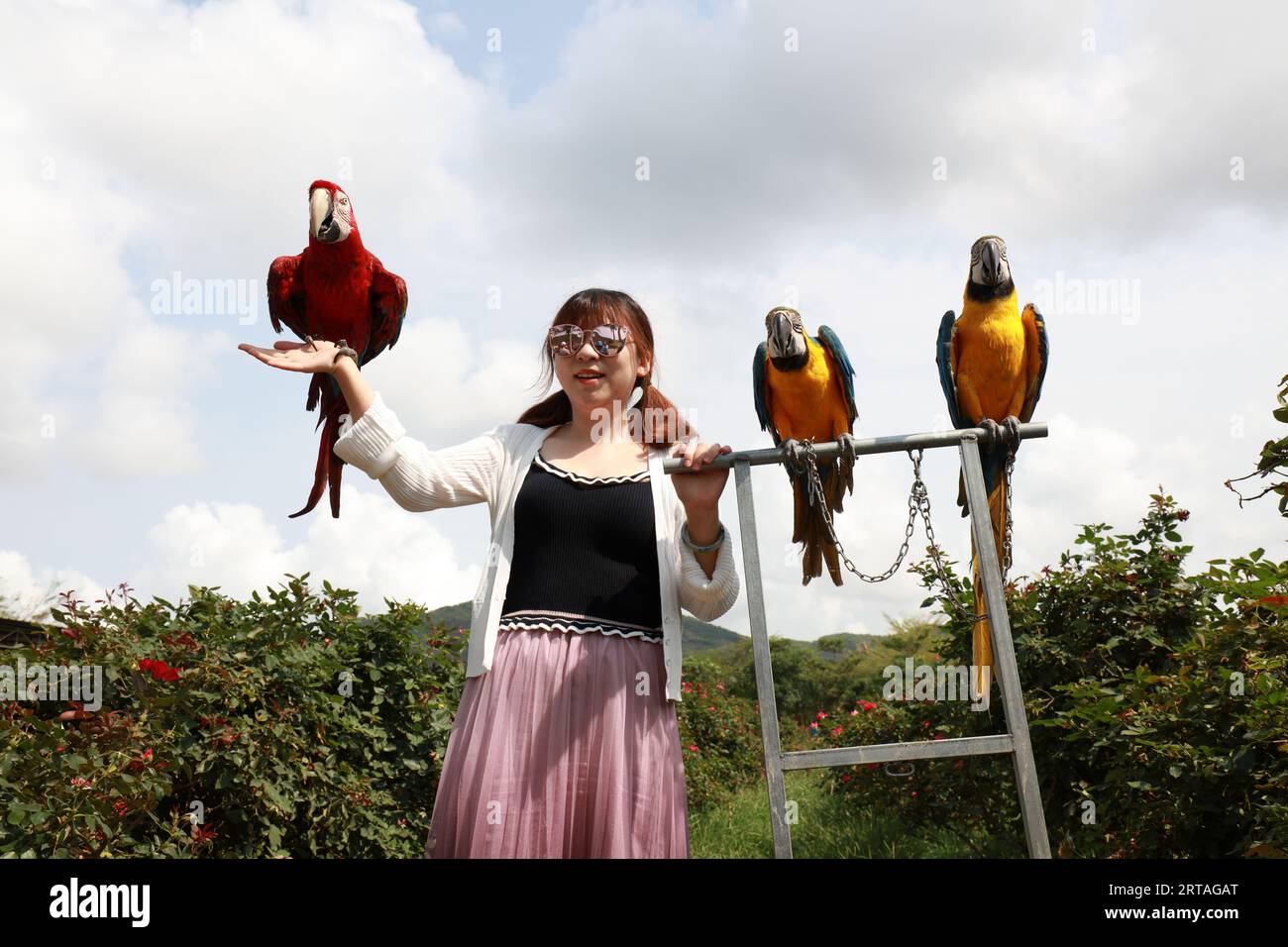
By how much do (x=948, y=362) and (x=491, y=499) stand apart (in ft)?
5.66

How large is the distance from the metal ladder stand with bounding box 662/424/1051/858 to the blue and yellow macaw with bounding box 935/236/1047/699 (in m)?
0.73

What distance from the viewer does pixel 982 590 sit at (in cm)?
241

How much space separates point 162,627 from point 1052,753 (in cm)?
334

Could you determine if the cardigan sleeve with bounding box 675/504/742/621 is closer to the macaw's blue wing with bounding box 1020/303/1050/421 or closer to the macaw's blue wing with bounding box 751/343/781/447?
the macaw's blue wing with bounding box 751/343/781/447

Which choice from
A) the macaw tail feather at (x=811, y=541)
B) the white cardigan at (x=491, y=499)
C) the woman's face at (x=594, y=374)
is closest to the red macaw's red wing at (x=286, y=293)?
the white cardigan at (x=491, y=499)

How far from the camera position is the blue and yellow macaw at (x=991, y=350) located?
9.77 ft

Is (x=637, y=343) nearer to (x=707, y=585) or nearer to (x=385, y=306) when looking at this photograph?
(x=707, y=585)

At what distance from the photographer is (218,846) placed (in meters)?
2.99

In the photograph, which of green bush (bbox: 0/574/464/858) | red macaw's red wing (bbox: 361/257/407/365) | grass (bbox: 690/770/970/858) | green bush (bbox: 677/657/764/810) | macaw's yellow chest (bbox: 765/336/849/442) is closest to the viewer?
green bush (bbox: 0/574/464/858)

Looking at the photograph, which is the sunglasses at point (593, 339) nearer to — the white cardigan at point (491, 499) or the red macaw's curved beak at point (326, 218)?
the white cardigan at point (491, 499)

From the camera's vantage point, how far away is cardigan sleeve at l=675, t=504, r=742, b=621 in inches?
77.4

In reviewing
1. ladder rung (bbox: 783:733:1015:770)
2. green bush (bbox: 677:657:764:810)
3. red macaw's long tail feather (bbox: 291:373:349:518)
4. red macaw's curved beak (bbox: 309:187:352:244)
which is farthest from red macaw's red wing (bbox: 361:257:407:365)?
green bush (bbox: 677:657:764:810)

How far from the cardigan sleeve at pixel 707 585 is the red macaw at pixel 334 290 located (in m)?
1.08

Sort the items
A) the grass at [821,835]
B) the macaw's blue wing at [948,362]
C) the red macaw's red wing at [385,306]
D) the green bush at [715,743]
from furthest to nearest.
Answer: the green bush at [715,743]
the grass at [821,835]
the macaw's blue wing at [948,362]
the red macaw's red wing at [385,306]
